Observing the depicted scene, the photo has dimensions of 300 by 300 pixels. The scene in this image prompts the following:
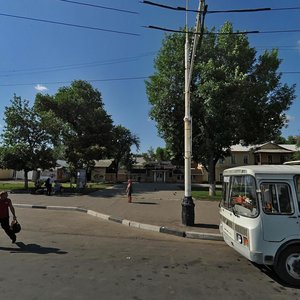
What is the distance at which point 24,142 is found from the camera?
35344 mm

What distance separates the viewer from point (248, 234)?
7.08 meters

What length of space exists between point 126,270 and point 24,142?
30.7 m

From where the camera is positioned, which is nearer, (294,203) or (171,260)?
(294,203)

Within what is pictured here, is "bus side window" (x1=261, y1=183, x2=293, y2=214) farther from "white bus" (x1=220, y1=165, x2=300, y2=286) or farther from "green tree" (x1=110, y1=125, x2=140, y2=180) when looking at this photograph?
"green tree" (x1=110, y1=125, x2=140, y2=180)

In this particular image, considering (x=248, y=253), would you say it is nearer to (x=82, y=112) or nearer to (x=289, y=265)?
(x=289, y=265)

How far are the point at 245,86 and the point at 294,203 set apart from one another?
23726 mm

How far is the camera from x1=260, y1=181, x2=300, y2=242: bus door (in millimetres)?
6945

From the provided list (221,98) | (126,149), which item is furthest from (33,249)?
(126,149)

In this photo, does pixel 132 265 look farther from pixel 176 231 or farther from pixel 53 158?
pixel 53 158

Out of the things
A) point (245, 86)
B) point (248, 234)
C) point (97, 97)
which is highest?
point (97, 97)

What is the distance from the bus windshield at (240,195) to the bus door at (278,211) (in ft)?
0.71

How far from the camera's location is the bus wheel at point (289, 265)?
6.83 meters

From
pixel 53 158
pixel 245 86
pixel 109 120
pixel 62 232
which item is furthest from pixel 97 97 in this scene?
pixel 62 232

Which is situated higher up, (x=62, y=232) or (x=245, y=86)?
(x=245, y=86)
